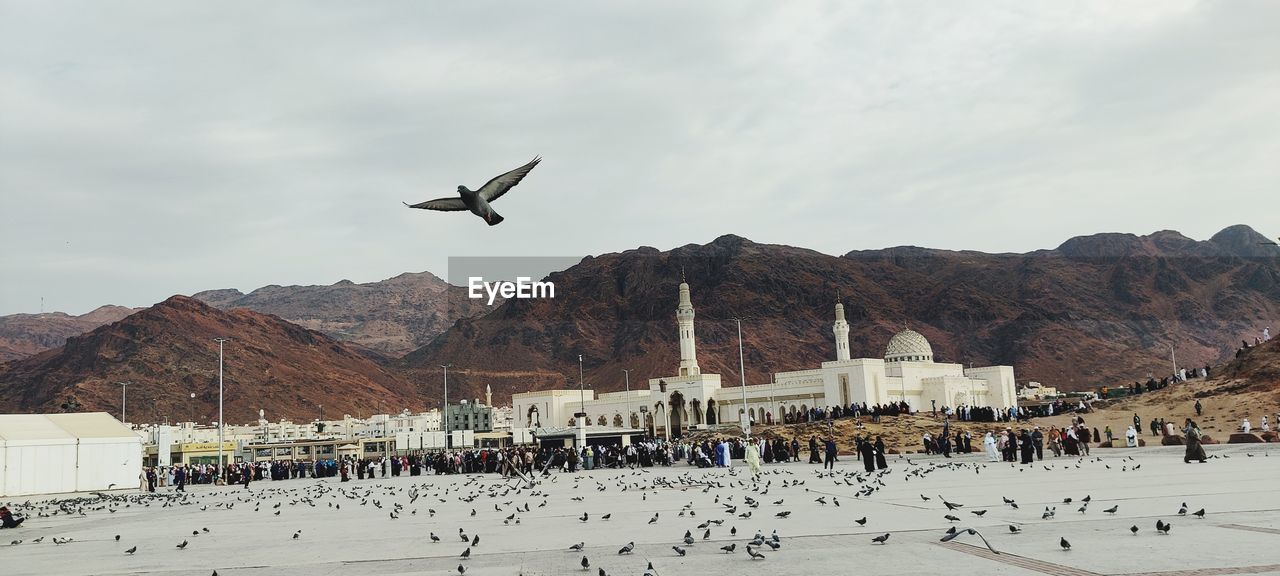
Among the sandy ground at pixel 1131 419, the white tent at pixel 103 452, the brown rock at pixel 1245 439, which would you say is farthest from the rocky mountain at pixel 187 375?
the brown rock at pixel 1245 439

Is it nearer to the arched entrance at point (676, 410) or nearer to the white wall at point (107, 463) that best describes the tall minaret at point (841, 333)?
the arched entrance at point (676, 410)

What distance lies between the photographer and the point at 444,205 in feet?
33.9

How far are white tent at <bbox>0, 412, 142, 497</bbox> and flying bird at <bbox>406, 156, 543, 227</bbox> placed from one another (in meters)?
35.9

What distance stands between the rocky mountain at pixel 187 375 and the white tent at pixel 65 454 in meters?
83.8

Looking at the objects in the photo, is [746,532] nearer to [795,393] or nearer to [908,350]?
[795,393]

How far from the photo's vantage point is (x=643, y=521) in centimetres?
1542

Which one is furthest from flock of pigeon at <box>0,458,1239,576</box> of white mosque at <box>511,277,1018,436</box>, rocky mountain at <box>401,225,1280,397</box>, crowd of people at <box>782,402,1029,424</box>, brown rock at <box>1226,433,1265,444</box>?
rocky mountain at <box>401,225,1280,397</box>

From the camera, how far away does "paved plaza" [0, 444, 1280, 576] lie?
959 centimetres

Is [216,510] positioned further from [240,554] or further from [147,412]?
[147,412]

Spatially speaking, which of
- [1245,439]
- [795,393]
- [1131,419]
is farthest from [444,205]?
[795,393]

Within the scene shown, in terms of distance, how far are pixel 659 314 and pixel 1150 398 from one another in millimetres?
126194

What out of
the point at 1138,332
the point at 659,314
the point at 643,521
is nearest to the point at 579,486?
the point at 643,521

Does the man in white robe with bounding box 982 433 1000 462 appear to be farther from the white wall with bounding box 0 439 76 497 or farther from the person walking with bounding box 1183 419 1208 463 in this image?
the white wall with bounding box 0 439 76 497

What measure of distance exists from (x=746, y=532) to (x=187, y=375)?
140 meters
